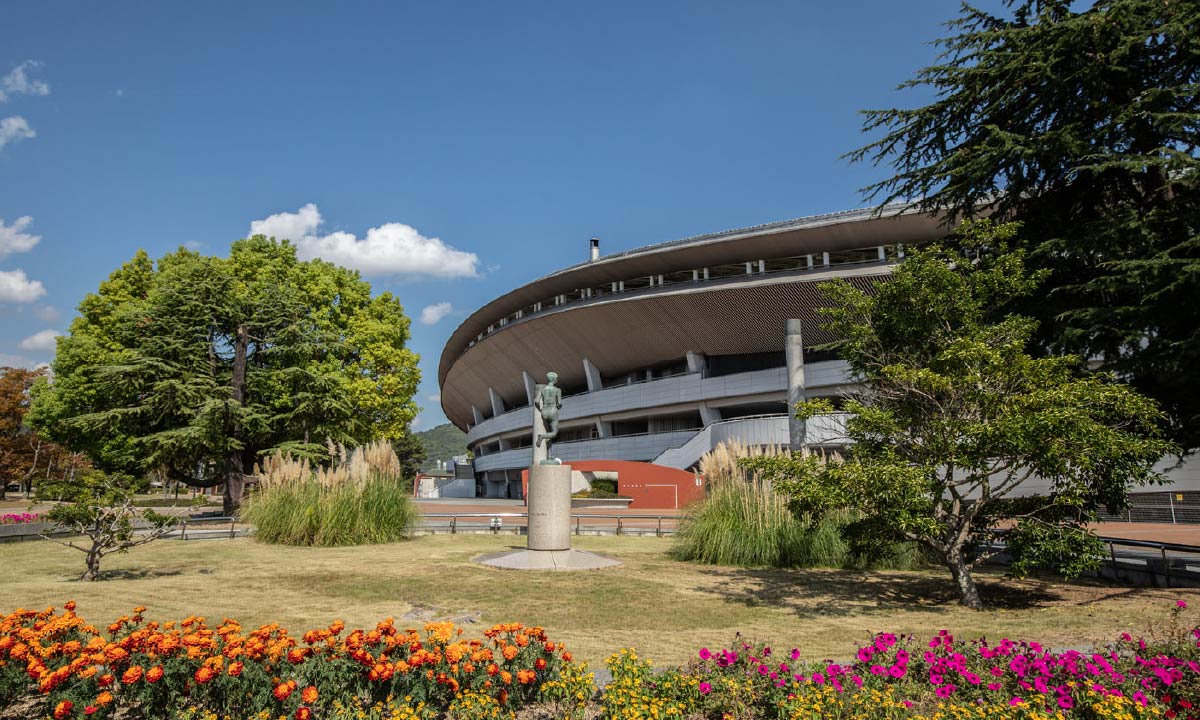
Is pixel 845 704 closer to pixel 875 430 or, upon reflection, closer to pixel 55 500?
pixel 875 430

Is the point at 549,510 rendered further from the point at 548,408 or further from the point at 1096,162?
the point at 1096,162

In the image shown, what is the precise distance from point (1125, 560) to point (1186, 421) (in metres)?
2.83

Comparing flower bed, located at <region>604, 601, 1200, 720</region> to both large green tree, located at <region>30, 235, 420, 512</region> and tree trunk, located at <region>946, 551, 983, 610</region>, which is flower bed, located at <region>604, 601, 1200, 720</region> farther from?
large green tree, located at <region>30, 235, 420, 512</region>

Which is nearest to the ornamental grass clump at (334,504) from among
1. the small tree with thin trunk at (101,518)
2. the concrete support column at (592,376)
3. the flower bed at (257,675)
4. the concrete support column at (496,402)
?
the small tree with thin trunk at (101,518)

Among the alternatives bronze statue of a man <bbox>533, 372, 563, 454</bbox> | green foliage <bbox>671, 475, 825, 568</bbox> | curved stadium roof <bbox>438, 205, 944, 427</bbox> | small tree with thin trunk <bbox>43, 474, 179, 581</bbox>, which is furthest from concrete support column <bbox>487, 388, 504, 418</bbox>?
small tree with thin trunk <bbox>43, 474, 179, 581</bbox>

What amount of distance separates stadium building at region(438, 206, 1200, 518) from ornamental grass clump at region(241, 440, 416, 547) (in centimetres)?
1813

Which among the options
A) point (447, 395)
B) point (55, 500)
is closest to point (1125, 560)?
point (55, 500)

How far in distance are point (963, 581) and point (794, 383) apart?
62.9 ft

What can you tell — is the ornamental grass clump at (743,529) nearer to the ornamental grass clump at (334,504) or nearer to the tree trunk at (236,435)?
the ornamental grass clump at (334,504)

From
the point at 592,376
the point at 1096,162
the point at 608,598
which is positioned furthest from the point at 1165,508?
the point at 592,376

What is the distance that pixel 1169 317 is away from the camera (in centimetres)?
995

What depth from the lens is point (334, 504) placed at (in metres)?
14.7

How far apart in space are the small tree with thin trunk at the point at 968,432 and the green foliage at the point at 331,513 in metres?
9.56

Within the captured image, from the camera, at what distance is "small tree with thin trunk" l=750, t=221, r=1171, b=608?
8148mm
